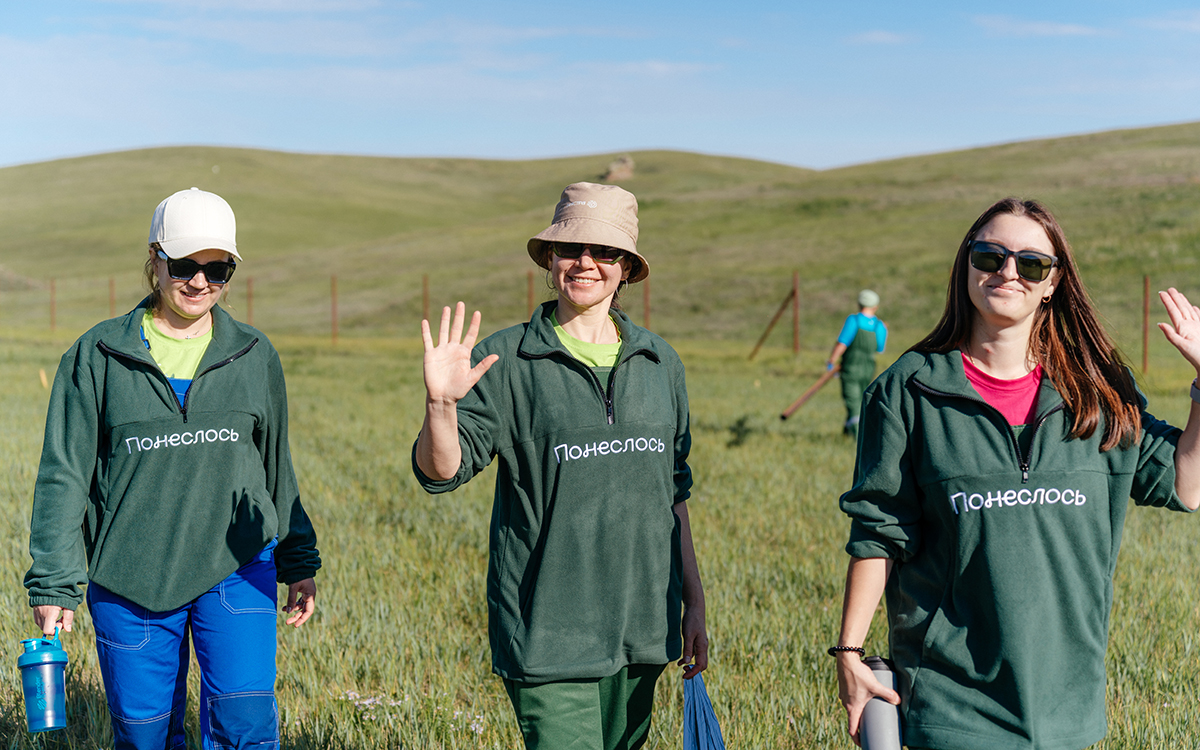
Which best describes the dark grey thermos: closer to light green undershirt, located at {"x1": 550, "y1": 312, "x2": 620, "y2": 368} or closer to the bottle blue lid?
light green undershirt, located at {"x1": 550, "y1": 312, "x2": 620, "y2": 368}

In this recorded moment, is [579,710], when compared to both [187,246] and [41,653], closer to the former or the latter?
[41,653]

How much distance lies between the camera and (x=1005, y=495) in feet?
8.17

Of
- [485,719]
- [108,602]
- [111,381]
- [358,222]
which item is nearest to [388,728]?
[485,719]

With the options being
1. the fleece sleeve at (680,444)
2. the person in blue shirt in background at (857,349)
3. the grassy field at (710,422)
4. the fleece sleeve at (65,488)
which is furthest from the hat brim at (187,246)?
the person in blue shirt in background at (857,349)

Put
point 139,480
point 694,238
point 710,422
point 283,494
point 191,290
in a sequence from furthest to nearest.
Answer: point 694,238 < point 710,422 < point 283,494 < point 191,290 < point 139,480

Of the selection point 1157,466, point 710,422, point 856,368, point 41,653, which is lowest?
point 710,422

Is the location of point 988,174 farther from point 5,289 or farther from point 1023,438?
point 1023,438

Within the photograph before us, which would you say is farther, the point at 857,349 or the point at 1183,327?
the point at 857,349

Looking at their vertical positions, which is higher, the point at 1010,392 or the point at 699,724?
the point at 1010,392

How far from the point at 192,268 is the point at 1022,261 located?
96.2 inches

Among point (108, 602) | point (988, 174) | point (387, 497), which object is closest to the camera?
point (108, 602)

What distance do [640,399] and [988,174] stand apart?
6792 cm

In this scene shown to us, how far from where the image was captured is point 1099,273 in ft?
116

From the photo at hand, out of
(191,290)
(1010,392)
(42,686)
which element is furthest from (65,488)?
(1010,392)
